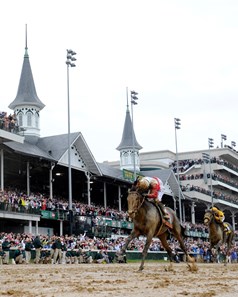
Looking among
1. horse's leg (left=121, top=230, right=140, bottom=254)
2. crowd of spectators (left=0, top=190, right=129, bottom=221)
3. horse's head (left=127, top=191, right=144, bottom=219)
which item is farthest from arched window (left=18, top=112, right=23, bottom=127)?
horse's head (left=127, top=191, right=144, bottom=219)

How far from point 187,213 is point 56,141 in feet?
136

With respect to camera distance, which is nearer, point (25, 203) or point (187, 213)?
point (25, 203)

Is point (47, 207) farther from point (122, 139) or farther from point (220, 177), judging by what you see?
point (220, 177)

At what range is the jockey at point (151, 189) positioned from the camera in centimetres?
1612

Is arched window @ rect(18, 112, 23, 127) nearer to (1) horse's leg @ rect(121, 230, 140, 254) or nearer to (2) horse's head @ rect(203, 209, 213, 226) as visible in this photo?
(2) horse's head @ rect(203, 209, 213, 226)

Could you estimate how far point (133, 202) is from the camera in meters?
15.5

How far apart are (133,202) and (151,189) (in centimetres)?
122

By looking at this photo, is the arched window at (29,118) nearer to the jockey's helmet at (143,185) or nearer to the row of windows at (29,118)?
the row of windows at (29,118)

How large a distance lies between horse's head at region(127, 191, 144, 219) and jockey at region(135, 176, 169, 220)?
296 millimetres

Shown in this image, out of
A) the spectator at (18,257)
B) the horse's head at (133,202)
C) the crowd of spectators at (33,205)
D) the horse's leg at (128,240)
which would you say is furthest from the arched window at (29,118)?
the horse's head at (133,202)

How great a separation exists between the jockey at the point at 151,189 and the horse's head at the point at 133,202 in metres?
0.30

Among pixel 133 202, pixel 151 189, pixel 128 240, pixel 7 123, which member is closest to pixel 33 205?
pixel 7 123

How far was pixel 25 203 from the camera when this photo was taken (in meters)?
41.5

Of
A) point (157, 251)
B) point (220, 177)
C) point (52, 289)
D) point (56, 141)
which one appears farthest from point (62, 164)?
point (220, 177)
